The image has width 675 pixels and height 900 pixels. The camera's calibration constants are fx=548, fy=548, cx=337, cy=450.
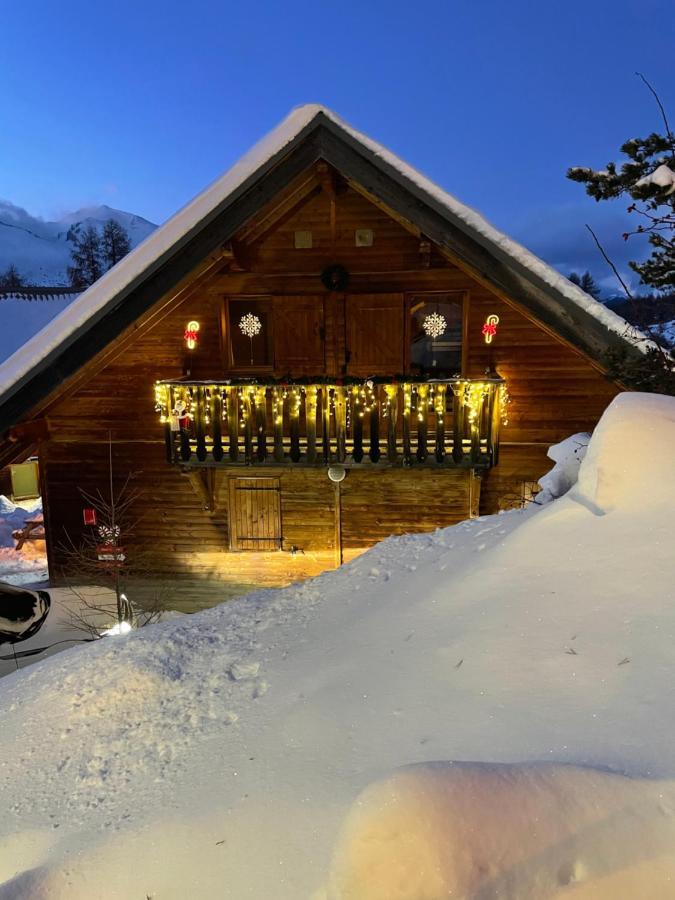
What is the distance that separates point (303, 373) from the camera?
36.0ft

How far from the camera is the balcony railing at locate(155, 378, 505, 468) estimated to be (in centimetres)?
926

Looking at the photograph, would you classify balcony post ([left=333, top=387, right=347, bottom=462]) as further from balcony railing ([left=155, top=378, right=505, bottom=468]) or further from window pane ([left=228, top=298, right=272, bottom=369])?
window pane ([left=228, top=298, right=272, bottom=369])

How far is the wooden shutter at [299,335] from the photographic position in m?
10.7

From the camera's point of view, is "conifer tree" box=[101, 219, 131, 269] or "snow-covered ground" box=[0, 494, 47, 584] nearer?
"snow-covered ground" box=[0, 494, 47, 584]

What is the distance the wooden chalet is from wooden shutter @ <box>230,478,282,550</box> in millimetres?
41

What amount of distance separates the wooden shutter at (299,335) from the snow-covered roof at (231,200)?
2.37 metres

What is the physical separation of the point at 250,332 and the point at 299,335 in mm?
954

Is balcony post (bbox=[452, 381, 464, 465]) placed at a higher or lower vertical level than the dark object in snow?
higher

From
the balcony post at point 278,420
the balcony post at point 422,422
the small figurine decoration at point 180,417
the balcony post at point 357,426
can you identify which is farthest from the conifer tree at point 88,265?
the balcony post at point 422,422

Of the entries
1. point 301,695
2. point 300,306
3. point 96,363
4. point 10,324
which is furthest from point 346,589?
point 10,324

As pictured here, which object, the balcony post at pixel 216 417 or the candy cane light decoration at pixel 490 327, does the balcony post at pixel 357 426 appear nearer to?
the balcony post at pixel 216 417

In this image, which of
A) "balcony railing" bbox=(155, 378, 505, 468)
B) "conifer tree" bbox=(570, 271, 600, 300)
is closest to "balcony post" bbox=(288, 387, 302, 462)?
"balcony railing" bbox=(155, 378, 505, 468)

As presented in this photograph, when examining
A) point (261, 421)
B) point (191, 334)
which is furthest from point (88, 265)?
point (261, 421)

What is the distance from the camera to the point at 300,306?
10688mm
